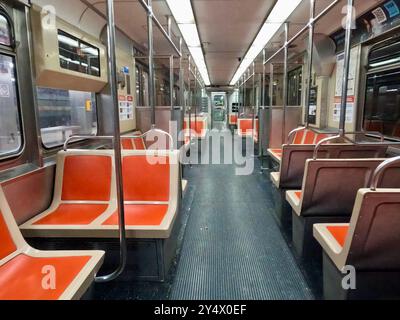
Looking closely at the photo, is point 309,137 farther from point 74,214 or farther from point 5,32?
point 5,32

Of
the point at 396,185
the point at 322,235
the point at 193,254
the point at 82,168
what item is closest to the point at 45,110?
the point at 82,168

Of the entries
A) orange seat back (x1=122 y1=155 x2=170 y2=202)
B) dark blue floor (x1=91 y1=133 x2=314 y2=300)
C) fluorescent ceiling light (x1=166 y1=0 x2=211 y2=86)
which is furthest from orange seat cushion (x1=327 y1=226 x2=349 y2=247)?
fluorescent ceiling light (x1=166 y1=0 x2=211 y2=86)

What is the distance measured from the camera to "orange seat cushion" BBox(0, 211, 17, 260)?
1.44 metres

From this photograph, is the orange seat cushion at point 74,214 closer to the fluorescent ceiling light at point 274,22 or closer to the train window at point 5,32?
the train window at point 5,32

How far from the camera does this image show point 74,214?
2.04 metres

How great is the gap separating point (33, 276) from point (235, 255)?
151cm

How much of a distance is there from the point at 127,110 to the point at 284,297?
3575 millimetres

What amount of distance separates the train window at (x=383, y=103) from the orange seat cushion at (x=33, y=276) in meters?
3.18

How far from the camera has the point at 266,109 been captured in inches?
211

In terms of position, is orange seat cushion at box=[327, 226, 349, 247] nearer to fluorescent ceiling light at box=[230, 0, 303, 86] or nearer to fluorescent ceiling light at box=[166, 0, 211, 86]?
fluorescent ceiling light at box=[230, 0, 303, 86]

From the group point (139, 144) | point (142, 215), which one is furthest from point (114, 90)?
point (139, 144)

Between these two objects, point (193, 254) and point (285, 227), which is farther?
point (285, 227)
